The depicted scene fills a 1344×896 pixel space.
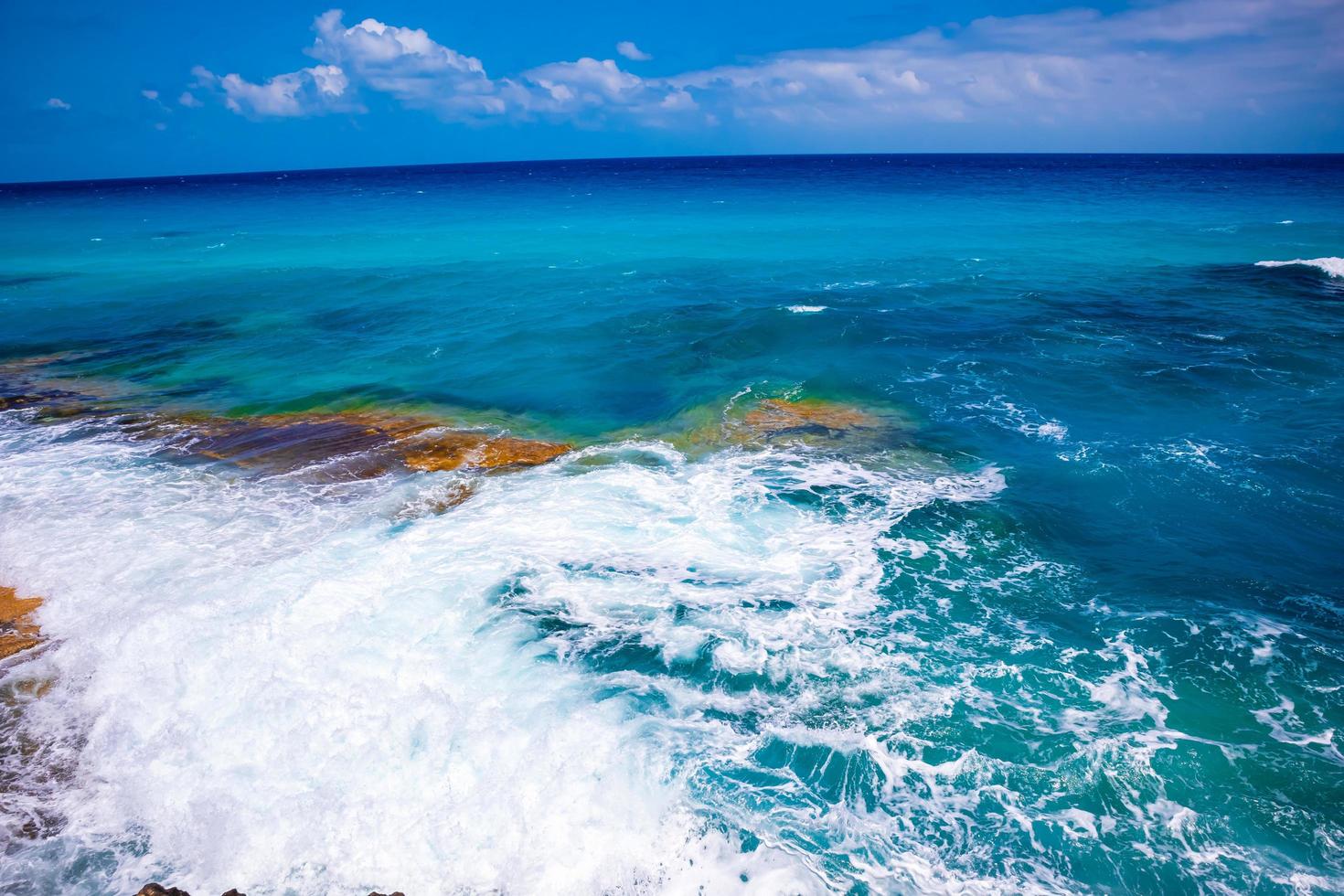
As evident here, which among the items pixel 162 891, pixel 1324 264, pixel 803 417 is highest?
pixel 1324 264

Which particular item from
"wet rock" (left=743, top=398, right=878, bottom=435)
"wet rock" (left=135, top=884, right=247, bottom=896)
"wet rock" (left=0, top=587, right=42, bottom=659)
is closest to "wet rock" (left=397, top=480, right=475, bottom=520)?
"wet rock" (left=0, top=587, right=42, bottom=659)

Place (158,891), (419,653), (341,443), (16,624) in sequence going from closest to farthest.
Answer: (158,891) → (419,653) → (16,624) → (341,443)

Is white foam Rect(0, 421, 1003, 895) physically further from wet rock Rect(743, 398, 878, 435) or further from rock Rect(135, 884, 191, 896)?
wet rock Rect(743, 398, 878, 435)

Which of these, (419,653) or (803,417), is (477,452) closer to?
(419,653)

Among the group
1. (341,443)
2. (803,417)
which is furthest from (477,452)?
(803,417)

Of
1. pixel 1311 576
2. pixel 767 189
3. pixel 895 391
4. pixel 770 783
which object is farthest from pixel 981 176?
pixel 770 783

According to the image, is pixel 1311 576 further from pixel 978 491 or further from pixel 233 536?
pixel 233 536
